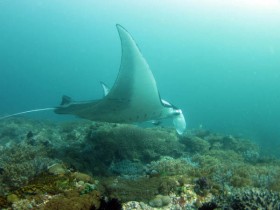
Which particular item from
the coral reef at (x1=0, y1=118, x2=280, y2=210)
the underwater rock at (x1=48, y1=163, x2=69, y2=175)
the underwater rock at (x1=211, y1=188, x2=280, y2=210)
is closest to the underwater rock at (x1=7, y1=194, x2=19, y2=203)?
the coral reef at (x1=0, y1=118, x2=280, y2=210)

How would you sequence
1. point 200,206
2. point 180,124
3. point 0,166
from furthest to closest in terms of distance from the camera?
point 180,124
point 0,166
point 200,206

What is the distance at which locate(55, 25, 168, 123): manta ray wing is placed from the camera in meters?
7.64

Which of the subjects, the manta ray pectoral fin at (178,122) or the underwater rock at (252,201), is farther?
the manta ray pectoral fin at (178,122)

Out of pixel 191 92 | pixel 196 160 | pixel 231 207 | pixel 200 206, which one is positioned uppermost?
pixel 231 207

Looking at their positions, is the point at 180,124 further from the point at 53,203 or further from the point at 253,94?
the point at 253,94

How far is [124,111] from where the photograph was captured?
8500 mm

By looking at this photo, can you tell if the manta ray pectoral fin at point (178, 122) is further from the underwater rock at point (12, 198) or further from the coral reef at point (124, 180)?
the underwater rock at point (12, 198)

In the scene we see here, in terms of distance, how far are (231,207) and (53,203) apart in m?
2.76

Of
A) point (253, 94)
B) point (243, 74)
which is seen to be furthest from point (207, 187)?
point (243, 74)

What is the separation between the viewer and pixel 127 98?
8211 millimetres

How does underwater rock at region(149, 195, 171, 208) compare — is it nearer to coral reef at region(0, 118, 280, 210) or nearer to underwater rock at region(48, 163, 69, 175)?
coral reef at region(0, 118, 280, 210)

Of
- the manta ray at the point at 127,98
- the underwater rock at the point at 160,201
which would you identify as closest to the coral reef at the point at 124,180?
the underwater rock at the point at 160,201

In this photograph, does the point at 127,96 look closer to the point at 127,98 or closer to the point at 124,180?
the point at 127,98

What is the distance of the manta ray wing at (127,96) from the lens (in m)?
7.64
